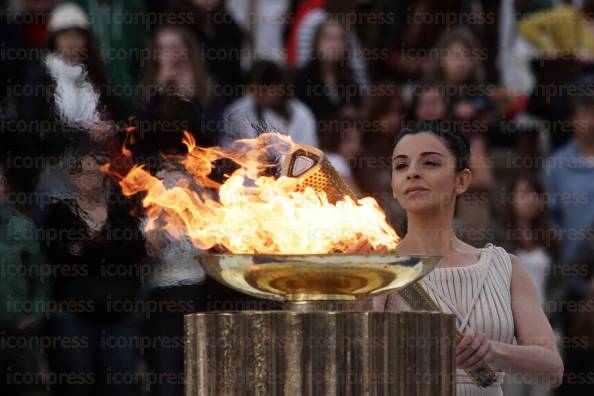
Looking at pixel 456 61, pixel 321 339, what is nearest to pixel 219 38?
pixel 456 61

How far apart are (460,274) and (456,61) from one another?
3.93m

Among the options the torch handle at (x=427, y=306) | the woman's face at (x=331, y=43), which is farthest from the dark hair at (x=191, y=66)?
the torch handle at (x=427, y=306)

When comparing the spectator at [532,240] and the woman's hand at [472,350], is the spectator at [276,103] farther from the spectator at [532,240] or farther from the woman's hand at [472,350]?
the woman's hand at [472,350]

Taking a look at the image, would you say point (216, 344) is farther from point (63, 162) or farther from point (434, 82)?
point (434, 82)

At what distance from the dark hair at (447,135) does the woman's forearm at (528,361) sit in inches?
27.6

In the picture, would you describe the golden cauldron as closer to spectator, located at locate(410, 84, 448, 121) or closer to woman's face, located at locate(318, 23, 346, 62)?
spectator, located at locate(410, 84, 448, 121)

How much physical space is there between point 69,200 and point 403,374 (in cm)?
252

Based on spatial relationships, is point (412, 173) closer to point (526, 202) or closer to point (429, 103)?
point (526, 202)

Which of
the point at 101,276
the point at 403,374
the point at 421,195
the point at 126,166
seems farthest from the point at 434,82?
the point at 403,374

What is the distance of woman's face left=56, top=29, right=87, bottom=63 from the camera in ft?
27.0

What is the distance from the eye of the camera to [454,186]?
6.01 m

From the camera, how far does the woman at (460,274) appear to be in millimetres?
5750

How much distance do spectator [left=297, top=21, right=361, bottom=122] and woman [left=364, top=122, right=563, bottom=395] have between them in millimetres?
3671

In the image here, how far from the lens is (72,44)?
8.46 m
